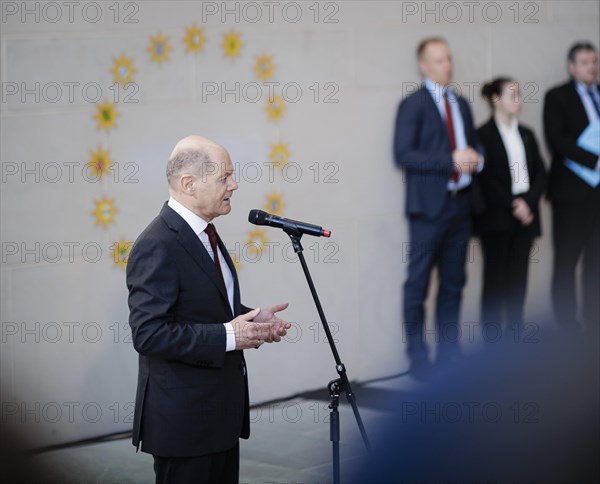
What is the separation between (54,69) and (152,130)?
1.93 feet

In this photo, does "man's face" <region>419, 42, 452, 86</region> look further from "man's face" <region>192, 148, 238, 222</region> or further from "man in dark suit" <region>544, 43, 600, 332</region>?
"man's face" <region>192, 148, 238, 222</region>

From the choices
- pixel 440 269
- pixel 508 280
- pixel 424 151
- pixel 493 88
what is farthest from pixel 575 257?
pixel 424 151

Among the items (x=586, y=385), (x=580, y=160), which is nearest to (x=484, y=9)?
(x=580, y=160)

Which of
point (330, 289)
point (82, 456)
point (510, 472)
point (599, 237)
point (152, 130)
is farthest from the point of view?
point (599, 237)

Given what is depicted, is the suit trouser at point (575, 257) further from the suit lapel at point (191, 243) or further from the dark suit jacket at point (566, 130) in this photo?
the suit lapel at point (191, 243)

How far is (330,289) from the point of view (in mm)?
5715

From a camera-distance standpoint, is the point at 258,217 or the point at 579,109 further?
the point at 579,109

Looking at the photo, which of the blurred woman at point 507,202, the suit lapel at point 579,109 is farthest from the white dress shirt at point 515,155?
the suit lapel at point 579,109

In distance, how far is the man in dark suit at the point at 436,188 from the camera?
5785 millimetres

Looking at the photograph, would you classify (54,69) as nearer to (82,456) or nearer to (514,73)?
(82,456)

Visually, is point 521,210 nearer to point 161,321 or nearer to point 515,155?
point 515,155

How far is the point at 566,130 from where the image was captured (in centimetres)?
659

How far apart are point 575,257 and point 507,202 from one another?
2.76 ft

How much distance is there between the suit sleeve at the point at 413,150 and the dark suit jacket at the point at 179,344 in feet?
9.76
